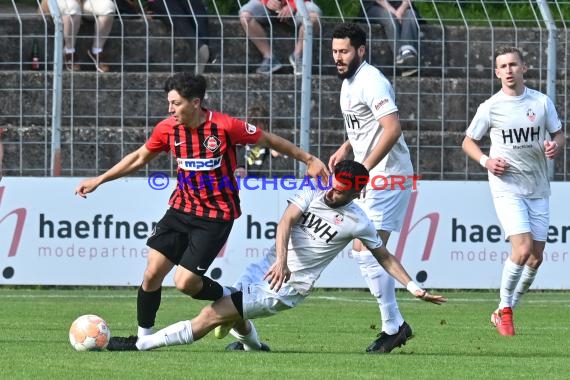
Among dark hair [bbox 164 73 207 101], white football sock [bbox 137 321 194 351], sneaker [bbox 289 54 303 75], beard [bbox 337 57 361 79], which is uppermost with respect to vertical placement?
sneaker [bbox 289 54 303 75]

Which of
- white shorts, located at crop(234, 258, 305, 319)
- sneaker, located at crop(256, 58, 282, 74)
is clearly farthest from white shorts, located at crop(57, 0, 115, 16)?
white shorts, located at crop(234, 258, 305, 319)

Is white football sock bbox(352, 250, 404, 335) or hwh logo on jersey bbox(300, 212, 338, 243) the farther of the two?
white football sock bbox(352, 250, 404, 335)

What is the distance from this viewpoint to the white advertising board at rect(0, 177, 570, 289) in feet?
51.0

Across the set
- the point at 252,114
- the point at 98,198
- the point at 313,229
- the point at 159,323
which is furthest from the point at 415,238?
the point at 313,229

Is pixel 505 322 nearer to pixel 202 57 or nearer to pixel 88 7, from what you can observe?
pixel 202 57

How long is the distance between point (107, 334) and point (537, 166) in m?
3.99

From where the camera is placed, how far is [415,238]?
1578 cm

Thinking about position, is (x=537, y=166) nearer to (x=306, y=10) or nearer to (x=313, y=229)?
(x=313, y=229)

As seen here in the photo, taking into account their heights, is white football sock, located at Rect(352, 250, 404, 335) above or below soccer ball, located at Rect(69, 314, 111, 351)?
above

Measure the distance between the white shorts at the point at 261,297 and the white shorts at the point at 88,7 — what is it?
7986mm

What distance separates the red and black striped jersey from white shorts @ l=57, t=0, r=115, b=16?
7466 millimetres

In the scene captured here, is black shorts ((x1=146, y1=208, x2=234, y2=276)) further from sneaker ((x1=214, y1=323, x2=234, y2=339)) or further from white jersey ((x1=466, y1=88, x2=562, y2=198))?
white jersey ((x1=466, y1=88, x2=562, y2=198))

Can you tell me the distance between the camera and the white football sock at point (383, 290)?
9.77 m

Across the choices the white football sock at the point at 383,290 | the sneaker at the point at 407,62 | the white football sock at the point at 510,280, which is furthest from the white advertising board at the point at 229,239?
the white football sock at the point at 383,290
